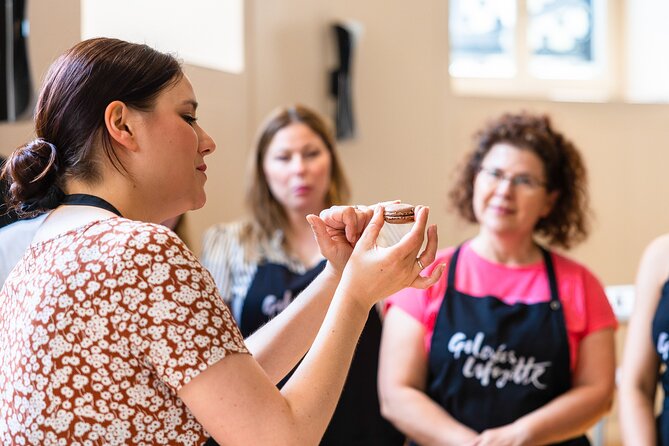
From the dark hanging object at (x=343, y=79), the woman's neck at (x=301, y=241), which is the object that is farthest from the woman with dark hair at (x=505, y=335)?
the dark hanging object at (x=343, y=79)

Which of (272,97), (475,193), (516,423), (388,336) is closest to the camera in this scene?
(516,423)

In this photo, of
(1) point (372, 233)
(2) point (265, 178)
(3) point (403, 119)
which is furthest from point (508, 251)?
(3) point (403, 119)

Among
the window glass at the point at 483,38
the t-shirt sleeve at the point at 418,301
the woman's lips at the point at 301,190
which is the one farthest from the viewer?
the window glass at the point at 483,38

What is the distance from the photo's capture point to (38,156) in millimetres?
1227

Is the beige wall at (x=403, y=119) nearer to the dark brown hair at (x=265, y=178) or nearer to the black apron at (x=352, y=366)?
the dark brown hair at (x=265, y=178)

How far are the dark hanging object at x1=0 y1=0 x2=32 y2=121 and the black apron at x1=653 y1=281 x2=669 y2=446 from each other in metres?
1.86

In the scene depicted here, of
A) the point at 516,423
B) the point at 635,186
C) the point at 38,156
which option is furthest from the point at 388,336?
the point at 635,186

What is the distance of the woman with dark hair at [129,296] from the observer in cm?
106

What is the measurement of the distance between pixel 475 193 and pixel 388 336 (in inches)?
21.7

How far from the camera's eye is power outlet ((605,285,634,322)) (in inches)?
140

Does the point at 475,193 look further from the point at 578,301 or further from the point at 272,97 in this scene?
the point at 272,97

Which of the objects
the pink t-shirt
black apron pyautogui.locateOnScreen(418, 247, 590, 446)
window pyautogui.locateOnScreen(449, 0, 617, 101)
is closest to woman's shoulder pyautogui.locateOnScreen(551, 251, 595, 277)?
the pink t-shirt

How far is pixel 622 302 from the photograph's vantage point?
375cm

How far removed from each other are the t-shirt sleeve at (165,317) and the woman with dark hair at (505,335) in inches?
52.7
